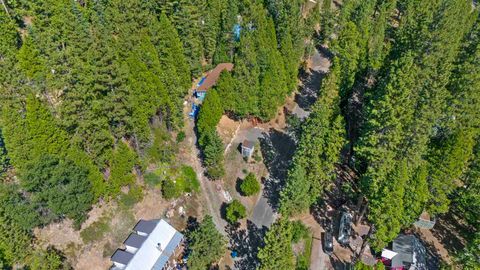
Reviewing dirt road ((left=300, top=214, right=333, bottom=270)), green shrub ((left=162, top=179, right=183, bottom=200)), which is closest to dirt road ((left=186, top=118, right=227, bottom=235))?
green shrub ((left=162, top=179, right=183, bottom=200))

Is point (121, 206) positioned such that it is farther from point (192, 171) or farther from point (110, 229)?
point (192, 171)

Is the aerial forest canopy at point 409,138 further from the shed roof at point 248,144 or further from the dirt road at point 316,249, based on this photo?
the shed roof at point 248,144

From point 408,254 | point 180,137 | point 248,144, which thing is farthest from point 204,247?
point 408,254

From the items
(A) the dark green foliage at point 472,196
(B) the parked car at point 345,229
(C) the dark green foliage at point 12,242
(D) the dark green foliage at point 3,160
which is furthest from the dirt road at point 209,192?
(A) the dark green foliage at point 472,196

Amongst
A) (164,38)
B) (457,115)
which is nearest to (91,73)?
(164,38)

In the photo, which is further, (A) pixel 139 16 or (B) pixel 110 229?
(A) pixel 139 16
